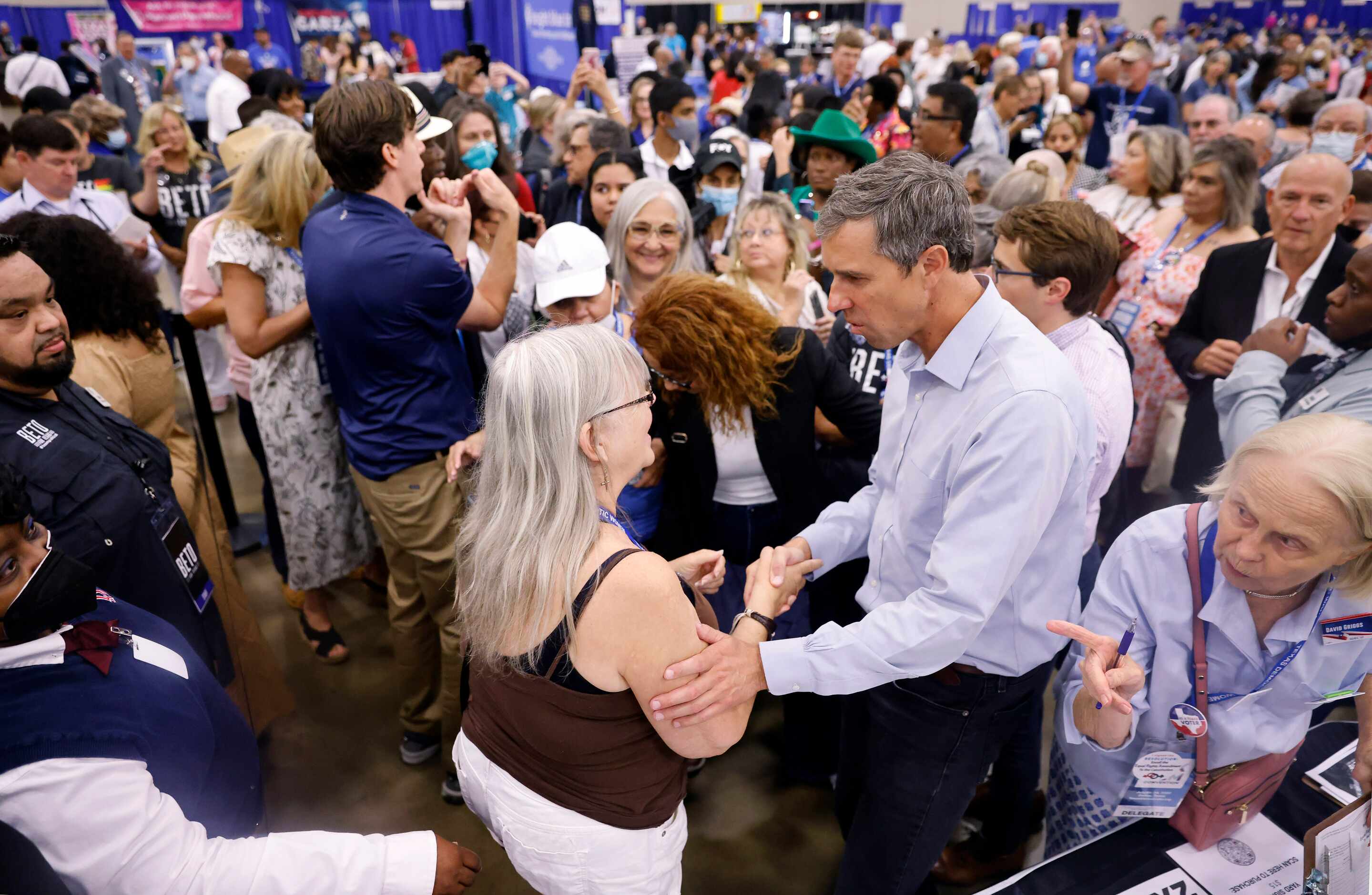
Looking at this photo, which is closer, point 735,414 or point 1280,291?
point 735,414

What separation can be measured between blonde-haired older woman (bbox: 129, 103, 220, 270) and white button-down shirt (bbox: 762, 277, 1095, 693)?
4.69 meters

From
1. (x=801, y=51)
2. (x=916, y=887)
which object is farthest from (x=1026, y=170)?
(x=801, y=51)

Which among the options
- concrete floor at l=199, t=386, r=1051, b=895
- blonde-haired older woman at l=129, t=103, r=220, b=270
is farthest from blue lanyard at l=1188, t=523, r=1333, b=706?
blonde-haired older woman at l=129, t=103, r=220, b=270

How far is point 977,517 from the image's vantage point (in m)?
1.49

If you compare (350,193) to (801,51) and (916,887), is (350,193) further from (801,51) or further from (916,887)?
(801,51)

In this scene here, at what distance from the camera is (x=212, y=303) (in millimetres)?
3352

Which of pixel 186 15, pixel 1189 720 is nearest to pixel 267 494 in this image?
pixel 1189 720

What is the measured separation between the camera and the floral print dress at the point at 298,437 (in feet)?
9.44

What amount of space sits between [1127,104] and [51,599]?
27.7 ft

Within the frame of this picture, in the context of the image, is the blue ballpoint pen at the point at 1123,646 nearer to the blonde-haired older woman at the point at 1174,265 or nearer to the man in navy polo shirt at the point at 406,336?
the man in navy polo shirt at the point at 406,336

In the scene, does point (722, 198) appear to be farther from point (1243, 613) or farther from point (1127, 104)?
point (1127, 104)

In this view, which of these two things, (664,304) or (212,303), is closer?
(664,304)

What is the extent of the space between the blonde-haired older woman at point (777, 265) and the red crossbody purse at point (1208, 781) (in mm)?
1707

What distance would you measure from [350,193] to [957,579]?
2.02 m
